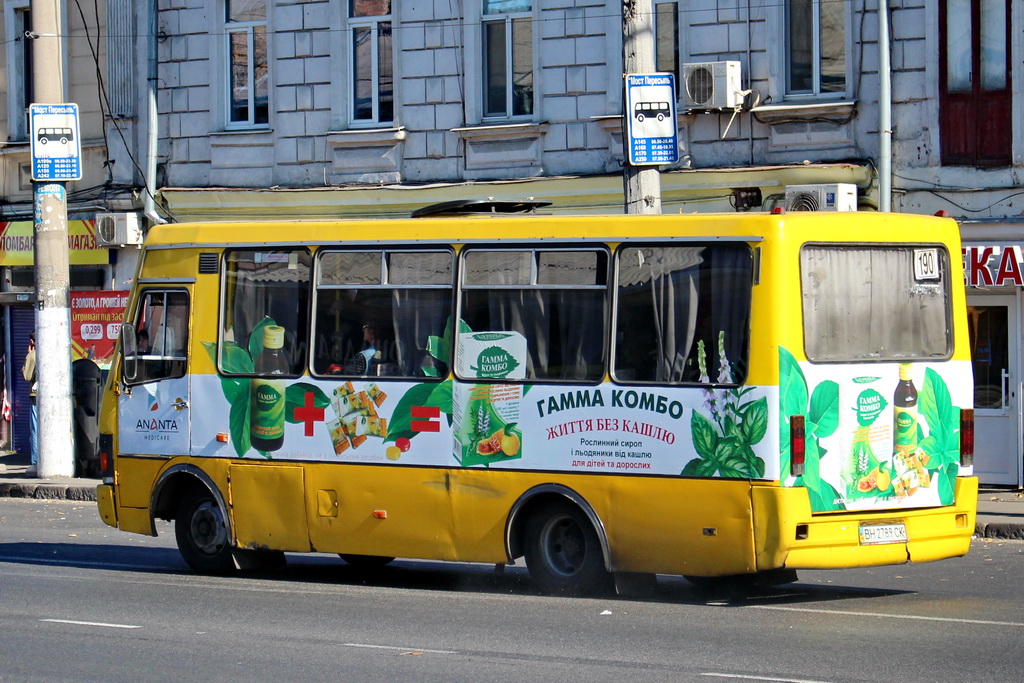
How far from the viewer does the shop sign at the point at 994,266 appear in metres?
17.0

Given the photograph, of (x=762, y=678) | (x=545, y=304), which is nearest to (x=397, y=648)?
(x=762, y=678)

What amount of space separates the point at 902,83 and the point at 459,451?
9260 millimetres

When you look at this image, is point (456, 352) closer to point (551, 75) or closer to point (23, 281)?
point (551, 75)

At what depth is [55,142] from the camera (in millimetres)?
20031

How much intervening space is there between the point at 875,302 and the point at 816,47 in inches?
355

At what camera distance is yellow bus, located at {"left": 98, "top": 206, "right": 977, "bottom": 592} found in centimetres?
986

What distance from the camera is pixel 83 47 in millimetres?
23516

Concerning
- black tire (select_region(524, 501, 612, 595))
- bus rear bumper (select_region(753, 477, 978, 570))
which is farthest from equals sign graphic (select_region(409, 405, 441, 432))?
bus rear bumper (select_region(753, 477, 978, 570))

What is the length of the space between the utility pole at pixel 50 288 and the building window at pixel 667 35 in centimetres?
785

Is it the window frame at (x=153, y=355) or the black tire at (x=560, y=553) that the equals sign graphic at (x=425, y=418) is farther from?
the window frame at (x=153, y=355)

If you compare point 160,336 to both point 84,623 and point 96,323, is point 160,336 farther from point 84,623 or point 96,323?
point 96,323

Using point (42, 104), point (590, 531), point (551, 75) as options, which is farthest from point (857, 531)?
point (42, 104)

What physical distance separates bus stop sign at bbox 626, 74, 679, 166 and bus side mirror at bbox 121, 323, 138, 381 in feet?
16.1

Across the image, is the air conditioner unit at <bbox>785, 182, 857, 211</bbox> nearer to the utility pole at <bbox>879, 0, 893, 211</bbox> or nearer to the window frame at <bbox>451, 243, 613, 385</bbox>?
the utility pole at <bbox>879, 0, 893, 211</bbox>
